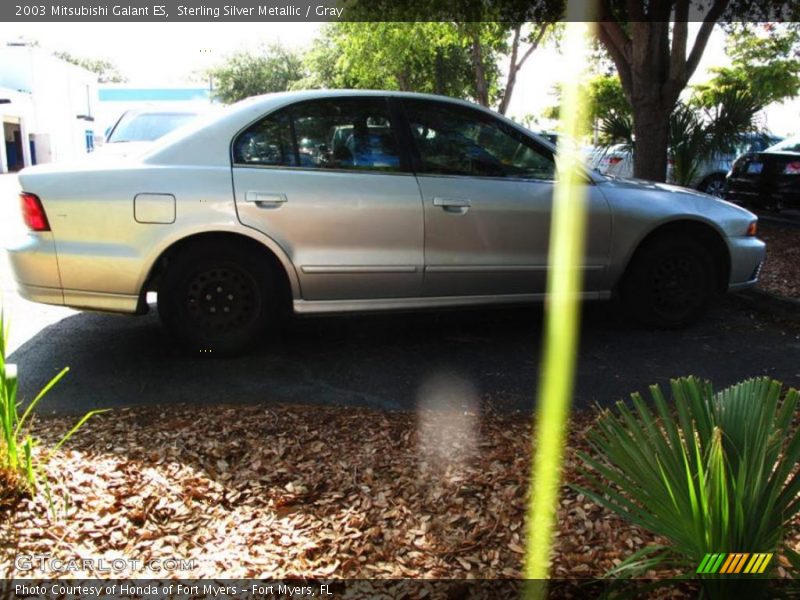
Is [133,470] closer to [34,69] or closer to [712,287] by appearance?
[712,287]

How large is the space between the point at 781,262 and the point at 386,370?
5149 millimetres

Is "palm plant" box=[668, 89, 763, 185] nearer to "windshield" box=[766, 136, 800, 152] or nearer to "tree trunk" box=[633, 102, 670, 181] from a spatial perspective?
"tree trunk" box=[633, 102, 670, 181]

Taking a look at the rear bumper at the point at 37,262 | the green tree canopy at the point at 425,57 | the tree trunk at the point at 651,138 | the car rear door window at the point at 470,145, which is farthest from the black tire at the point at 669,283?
the green tree canopy at the point at 425,57

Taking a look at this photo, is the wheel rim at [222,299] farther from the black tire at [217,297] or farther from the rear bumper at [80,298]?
the rear bumper at [80,298]

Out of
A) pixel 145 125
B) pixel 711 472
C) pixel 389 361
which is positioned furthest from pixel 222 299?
pixel 145 125

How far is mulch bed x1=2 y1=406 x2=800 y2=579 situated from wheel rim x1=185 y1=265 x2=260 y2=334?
1092 mm

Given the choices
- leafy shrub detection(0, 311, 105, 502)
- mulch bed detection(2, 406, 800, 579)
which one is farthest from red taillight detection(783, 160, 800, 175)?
leafy shrub detection(0, 311, 105, 502)

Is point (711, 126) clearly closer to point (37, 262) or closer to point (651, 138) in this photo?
point (651, 138)

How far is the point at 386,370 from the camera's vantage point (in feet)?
14.9

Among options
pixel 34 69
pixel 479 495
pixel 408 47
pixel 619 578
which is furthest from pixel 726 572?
pixel 34 69

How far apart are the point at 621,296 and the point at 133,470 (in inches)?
150

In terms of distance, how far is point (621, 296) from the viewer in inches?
215

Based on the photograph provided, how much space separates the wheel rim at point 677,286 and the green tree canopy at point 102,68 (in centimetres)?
8396

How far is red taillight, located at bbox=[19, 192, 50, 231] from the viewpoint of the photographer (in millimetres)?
4254
